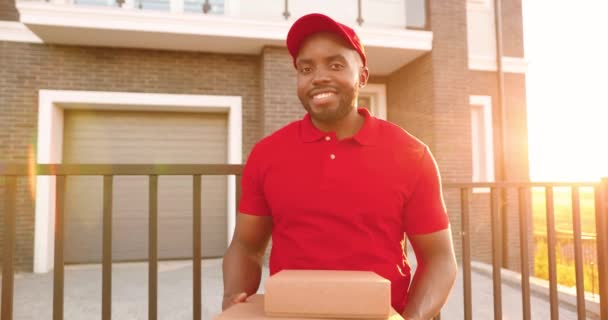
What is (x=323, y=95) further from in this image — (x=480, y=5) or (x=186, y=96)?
(x=480, y=5)

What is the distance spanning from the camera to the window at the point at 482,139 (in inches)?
331

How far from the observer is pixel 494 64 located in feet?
27.9

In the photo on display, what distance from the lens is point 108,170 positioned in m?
2.06

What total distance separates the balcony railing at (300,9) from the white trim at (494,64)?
61.8 inches

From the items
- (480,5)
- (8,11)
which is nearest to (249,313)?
(8,11)

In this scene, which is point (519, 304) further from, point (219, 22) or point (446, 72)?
point (219, 22)

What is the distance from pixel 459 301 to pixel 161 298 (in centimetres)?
381

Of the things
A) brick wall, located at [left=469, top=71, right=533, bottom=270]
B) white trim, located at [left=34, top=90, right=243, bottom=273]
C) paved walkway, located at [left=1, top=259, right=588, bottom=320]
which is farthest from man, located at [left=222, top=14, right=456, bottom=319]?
brick wall, located at [left=469, top=71, right=533, bottom=270]

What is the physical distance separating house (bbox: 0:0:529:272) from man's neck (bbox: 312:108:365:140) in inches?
219

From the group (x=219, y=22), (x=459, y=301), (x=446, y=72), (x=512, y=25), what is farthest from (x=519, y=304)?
(x=512, y=25)

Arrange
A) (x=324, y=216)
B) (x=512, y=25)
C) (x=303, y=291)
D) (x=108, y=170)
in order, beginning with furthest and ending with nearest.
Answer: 1. (x=512, y=25)
2. (x=108, y=170)
3. (x=324, y=216)
4. (x=303, y=291)

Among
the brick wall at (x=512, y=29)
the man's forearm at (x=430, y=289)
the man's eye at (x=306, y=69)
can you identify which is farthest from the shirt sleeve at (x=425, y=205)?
the brick wall at (x=512, y=29)

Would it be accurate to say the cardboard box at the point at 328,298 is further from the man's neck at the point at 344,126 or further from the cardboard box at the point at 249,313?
the man's neck at the point at 344,126

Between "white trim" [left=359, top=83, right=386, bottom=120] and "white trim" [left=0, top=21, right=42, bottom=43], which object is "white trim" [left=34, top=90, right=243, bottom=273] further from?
"white trim" [left=359, top=83, right=386, bottom=120]
